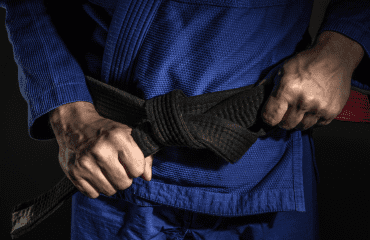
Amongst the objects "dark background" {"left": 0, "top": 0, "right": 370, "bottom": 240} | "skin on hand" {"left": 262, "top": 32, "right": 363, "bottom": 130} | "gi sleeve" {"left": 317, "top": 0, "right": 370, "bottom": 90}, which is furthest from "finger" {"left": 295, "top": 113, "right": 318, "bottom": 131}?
"dark background" {"left": 0, "top": 0, "right": 370, "bottom": 240}

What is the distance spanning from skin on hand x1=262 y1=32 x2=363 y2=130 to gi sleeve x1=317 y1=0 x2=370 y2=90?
0.5 inches

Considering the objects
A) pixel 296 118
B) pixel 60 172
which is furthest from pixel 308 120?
pixel 60 172

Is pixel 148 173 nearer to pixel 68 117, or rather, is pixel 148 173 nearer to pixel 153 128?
pixel 153 128

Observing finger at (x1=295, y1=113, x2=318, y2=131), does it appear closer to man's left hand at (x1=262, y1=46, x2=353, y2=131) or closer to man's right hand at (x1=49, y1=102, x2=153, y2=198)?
man's left hand at (x1=262, y1=46, x2=353, y2=131)

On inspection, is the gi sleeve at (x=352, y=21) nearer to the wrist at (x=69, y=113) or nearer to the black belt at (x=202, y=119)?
the black belt at (x=202, y=119)

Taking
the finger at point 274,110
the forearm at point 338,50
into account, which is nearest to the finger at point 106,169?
the finger at point 274,110

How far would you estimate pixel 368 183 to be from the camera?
754 millimetres

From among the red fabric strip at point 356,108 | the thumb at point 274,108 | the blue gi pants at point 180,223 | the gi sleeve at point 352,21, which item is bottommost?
the blue gi pants at point 180,223

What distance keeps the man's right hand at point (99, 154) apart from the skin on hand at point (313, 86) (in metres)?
0.21

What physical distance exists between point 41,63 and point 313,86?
17.9 inches

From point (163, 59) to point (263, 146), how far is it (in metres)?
0.23

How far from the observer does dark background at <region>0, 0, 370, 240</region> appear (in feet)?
2.51

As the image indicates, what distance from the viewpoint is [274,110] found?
345 mm

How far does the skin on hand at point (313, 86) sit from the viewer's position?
34 centimetres
